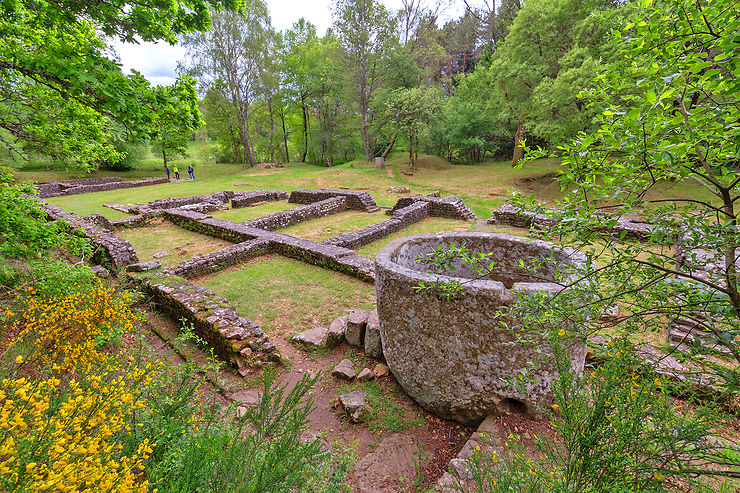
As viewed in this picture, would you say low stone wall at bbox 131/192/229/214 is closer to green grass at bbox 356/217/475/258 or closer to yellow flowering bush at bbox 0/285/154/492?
green grass at bbox 356/217/475/258

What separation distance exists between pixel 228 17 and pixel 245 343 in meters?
29.9

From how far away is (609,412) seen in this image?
6.06 feet

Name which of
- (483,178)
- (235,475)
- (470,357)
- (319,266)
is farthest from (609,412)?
(483,178)

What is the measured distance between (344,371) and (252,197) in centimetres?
1410

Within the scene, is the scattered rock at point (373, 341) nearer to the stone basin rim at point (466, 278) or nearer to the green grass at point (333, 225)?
the stone basin rim at point (466, 278)

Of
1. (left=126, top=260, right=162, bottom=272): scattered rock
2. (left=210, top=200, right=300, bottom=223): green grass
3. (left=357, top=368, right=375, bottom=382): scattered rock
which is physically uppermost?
(left=210, top=200, right=300, bottom=223): green grass

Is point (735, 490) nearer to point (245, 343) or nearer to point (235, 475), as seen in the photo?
point (235, 475)

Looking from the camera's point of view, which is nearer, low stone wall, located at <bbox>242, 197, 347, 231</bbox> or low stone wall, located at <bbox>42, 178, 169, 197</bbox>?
low stone wall, located at <bbox>242, 197, 347, 231</bbox>

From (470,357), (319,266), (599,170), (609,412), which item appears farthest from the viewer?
(319,266)

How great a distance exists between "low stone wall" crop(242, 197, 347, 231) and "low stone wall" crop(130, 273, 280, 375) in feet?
17.5

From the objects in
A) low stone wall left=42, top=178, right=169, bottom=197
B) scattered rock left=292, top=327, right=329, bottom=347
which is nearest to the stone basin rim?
scattered rock left=292, top=327, right=329, bottom=347

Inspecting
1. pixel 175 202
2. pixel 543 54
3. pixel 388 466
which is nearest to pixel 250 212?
pixel 175 202

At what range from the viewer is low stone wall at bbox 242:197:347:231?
452 inches

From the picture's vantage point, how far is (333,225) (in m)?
12.2
